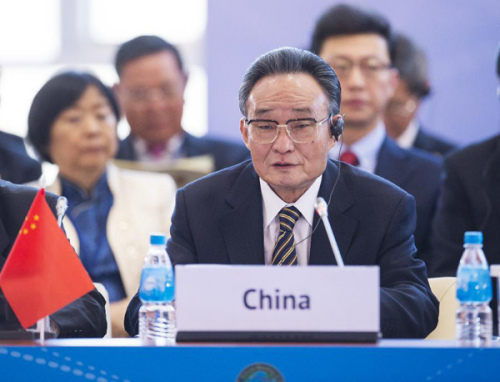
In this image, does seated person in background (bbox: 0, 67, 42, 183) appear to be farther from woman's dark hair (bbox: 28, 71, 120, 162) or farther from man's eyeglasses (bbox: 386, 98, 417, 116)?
man's eyeglasses (bbox: 386, 98, 417, 116)

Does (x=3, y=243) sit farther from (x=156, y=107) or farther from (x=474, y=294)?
(x=156, y=107)

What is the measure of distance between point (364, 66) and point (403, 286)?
6.00 feet

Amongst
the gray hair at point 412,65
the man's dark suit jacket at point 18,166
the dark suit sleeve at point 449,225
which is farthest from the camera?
the gray hair at point 412,65

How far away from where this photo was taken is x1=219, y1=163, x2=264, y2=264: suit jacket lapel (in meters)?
2.41

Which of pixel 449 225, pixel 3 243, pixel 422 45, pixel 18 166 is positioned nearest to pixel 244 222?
pixel 3 243

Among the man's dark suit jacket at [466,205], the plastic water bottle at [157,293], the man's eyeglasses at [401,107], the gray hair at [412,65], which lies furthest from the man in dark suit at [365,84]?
the plastic water bottle at [157,293]

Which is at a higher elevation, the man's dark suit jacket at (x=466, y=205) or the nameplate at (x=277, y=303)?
the man's dark suit jacket at (x=466, y=205)

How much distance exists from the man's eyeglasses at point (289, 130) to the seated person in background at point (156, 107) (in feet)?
6.84

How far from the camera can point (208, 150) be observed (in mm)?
4598

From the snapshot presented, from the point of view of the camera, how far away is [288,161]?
241 centimetres

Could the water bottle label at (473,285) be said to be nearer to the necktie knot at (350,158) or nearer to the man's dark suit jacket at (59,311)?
the man's dark suit jacket at (59,311)

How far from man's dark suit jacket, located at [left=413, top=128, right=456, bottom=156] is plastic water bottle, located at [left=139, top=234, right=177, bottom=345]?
2672 millimetres

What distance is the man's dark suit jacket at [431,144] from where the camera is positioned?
4.54 m
